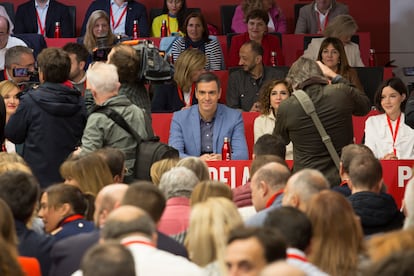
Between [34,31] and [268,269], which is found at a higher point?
[34,31]

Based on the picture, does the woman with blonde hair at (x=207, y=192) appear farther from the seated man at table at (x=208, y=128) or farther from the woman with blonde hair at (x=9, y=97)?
the woman with blonde hair at (x=9, y=97)

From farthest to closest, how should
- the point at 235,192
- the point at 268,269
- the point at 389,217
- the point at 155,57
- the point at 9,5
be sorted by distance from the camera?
1. the point at 9,5
2. the point at 155,57
3. the point at 235,192
4. the point at 389,217
5. the point at 268,269

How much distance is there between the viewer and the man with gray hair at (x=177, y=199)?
21.5 ft

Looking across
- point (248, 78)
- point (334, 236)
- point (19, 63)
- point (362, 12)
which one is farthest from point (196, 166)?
point (362, 12)

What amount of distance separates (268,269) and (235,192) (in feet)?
11.5

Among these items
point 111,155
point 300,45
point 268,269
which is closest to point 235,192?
point 111,155

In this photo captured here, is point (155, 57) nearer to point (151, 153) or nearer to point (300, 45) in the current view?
point (151, 153)

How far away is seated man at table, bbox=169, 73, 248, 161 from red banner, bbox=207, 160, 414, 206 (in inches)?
10.0

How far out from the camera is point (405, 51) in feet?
52.4

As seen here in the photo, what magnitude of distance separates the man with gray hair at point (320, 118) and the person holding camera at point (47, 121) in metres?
1.55

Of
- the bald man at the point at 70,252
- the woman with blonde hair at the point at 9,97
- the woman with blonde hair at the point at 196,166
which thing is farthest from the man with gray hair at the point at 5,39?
the bald man at the point at 70,252

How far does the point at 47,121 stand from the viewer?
8.40 m

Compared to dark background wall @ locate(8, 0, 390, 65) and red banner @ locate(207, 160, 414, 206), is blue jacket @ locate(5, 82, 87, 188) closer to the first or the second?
red banner @ locate(207, 160, 414, 206)

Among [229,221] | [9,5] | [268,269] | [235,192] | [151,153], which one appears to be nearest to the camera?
[268,269]
